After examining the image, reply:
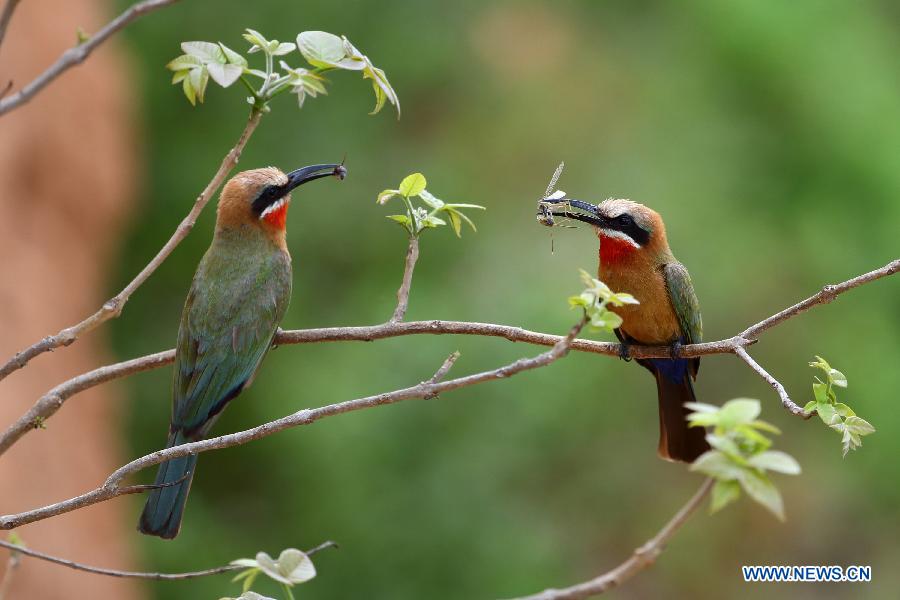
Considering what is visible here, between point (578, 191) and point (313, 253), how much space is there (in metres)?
1.55

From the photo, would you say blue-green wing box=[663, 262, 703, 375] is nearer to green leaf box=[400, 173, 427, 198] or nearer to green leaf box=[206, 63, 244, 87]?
green leaf box=[400, 173, 427, 198]

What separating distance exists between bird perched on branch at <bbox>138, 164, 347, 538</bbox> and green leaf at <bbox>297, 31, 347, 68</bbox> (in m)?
0.76

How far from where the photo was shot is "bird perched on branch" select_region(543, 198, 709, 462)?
2740 millimetres

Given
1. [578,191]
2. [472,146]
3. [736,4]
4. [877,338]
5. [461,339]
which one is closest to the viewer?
[461,339]

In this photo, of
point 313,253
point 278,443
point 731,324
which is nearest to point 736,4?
point 731,324

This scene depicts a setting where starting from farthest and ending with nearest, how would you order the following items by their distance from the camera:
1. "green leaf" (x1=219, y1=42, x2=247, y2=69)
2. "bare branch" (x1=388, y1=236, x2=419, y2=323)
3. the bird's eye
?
the bird's eye
"bare branch" (x1=388, y1=236, x2=419, y2=323)
"green leaf" (x1=219, y1=42, x2=247, y2=69)

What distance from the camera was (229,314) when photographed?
271 centimetres

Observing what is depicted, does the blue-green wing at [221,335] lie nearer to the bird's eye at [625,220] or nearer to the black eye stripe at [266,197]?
the black eye stripe at [266,197]

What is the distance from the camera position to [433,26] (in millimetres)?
6387

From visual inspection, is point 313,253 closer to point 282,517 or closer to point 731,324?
point 282,517

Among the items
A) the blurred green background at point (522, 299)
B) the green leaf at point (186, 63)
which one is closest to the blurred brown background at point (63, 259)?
the blurred green background at point (522, 299)

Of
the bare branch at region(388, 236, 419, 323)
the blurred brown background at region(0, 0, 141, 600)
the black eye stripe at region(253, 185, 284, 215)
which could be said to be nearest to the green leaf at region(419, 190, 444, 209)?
the bare branch at region(388, 236, 419, 323)

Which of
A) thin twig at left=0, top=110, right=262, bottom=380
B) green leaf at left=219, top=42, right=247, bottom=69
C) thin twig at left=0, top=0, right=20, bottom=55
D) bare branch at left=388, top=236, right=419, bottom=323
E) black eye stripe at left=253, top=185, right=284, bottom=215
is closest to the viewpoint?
thin twig at left=0, top=0, right=20, bottom=55

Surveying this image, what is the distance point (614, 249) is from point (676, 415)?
0.53 m
